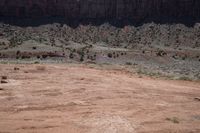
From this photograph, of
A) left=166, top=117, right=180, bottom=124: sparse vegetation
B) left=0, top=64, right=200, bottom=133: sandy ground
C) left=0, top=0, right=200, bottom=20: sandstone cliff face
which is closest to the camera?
left=0, top=64, right=200, bottom=133: sandy ground

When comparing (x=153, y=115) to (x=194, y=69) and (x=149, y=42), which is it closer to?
(x=194, y=69)

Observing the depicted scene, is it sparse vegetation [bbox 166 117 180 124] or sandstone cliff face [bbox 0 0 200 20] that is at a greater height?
sandstone cliff face [bbox 0 0 200 20]

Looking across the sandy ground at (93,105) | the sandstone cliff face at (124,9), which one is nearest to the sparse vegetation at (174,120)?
the sandy ground at (93,105)

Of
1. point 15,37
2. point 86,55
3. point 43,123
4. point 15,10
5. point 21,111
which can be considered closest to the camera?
point 43,123

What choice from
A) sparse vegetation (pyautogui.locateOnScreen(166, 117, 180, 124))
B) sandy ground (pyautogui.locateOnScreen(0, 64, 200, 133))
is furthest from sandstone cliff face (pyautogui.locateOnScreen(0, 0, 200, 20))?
sparse vegetation (pyautogui.locateOnScreen(166, 117, 180, 124))

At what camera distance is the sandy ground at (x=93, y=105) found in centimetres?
1431

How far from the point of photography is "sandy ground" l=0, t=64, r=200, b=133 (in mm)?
14312

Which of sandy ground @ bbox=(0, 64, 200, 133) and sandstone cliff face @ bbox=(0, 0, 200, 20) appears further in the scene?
sandstone cliff face @ bbox=(0, 0, 200, 20)

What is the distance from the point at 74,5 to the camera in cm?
6359

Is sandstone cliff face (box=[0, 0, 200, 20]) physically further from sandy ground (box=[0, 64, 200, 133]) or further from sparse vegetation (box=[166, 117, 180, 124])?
sparse vegetation (box=[166, 117, 180, 124])

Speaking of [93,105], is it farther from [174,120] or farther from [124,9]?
[124,9]

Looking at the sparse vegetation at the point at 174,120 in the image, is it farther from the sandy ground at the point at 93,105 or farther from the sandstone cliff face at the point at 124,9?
the sandstone cliff face at the point at 124,9

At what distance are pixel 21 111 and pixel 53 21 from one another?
46883mm

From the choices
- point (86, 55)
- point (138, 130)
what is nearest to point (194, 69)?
point (86, 55)
